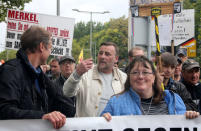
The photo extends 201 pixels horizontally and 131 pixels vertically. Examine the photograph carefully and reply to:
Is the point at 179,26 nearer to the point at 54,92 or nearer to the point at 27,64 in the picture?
the point at 54,92

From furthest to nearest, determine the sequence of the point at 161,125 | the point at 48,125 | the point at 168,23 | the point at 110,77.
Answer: the point at 168,23 < the point at 110,77 < the point at 161,125 < the point at 48,125

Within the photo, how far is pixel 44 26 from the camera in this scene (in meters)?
7.84

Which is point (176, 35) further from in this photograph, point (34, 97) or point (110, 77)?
point (34, 97)

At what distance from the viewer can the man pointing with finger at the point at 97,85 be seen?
4.06m

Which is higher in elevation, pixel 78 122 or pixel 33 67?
pixel 33 67

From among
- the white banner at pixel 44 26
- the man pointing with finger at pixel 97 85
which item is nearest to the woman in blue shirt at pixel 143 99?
the man pointing with finger at pixel 97 85

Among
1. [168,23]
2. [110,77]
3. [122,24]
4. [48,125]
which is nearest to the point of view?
[48,125]

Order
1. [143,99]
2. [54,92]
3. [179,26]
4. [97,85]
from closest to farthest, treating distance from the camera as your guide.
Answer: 1. [143,99]
2. [54,92]
3. [97,85]
4. [179,26]

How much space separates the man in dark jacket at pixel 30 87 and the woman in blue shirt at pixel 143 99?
1.70 feet

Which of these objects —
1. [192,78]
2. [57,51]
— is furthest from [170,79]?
[57,51]

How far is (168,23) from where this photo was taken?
32.4 ft

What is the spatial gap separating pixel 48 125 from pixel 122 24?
67.9m

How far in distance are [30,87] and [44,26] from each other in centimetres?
514

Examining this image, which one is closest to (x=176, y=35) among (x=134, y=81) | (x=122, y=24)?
(x=134, y=81)
